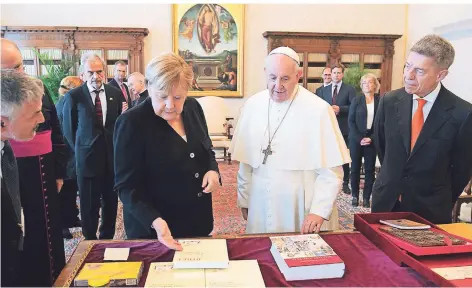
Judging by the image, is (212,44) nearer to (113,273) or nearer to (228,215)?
(228,215)

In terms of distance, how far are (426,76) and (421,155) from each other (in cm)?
40

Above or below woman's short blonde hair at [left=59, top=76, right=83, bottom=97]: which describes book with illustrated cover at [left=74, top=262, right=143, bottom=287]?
below

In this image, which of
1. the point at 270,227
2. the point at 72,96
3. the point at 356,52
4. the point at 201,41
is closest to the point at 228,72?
the point at 201,41

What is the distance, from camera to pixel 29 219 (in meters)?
2.14

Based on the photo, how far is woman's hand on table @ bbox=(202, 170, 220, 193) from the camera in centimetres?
183

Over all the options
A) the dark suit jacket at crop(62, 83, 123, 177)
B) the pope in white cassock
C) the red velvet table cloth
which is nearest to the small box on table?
the red velvet table cloth

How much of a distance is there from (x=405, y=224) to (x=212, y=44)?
26.9ft

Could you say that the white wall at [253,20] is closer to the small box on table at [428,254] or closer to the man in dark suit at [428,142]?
the man in dark suit at [428,142]

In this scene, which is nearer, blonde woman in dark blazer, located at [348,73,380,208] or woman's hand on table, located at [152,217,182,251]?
woman's hand on table, located at [152,217,182,251]

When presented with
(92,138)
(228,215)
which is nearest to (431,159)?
(92,138)

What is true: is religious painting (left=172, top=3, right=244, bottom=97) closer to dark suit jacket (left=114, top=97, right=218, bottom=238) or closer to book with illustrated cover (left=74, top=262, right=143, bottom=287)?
dark suit jacket (left=114, top=97, right=218, bottom=238)

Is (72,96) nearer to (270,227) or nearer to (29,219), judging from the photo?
(29,219)

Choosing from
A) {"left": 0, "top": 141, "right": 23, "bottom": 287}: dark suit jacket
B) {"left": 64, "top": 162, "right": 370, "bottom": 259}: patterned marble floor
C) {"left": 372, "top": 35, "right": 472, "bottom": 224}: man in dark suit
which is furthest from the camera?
{"left": 64, "top": 162, "right": 370, "bottom": 259}: patterned marble floor

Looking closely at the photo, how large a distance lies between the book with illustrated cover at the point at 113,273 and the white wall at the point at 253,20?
8274mm
